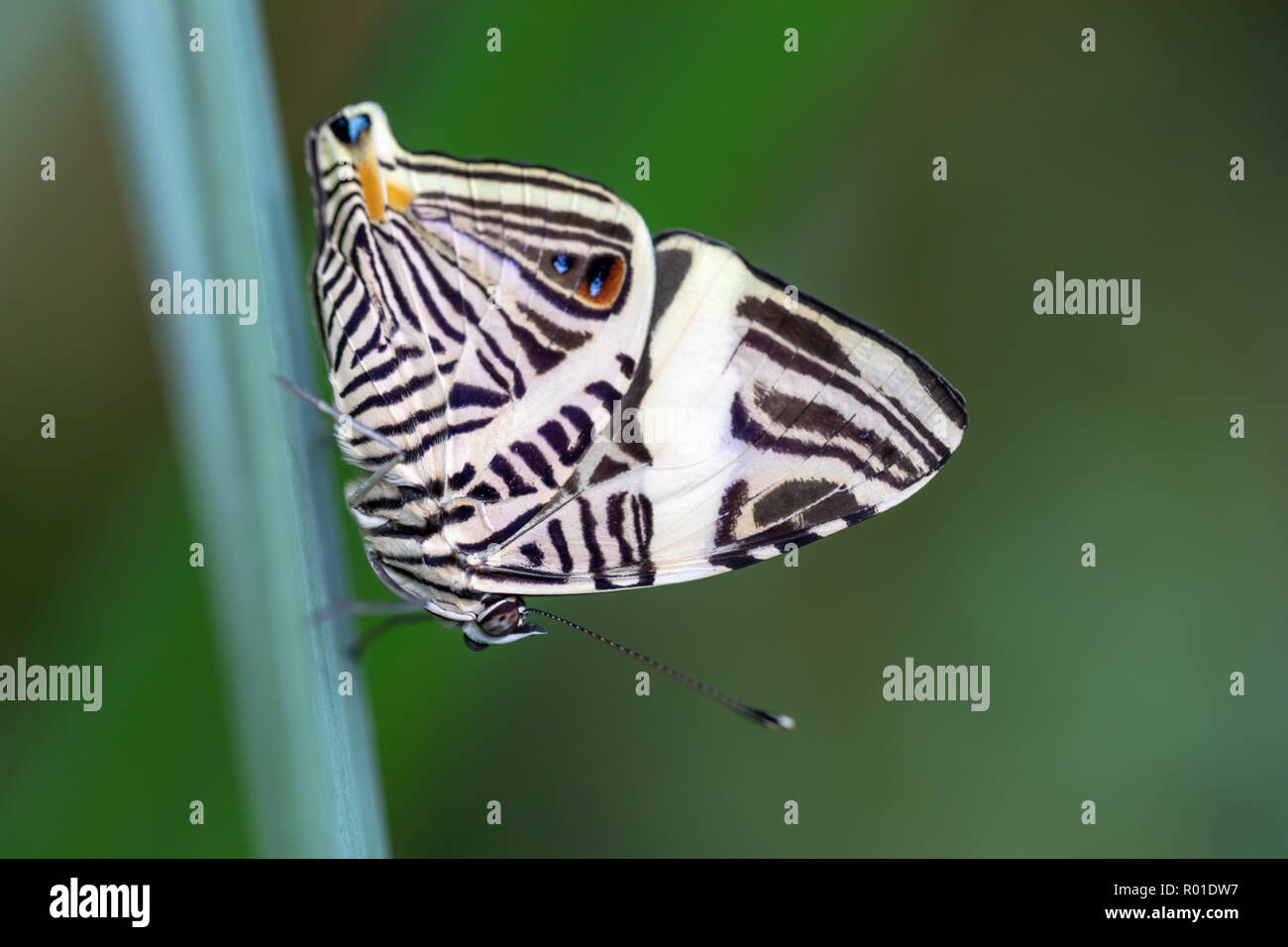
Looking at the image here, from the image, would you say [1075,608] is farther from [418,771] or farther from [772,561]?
[418,771]

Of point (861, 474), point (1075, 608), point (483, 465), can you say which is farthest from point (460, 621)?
point (1075, 608)
